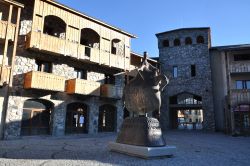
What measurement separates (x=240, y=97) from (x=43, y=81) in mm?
16097

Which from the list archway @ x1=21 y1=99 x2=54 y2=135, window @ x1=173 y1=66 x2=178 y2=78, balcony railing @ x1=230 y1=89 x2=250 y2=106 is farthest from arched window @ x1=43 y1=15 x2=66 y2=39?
balcony railing @ x1=230 y1=89 x2=250 y2=106

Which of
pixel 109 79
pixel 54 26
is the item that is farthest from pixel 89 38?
pixel 109 79

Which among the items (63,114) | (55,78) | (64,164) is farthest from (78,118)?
(64,164)

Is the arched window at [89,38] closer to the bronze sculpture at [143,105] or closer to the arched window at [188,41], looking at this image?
the arched window at [188,41]

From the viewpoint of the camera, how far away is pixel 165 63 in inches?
1036

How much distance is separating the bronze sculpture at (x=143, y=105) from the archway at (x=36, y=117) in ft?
29.1

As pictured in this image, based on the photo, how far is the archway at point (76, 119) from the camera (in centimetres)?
1702

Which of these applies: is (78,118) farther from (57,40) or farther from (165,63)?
(165,63)

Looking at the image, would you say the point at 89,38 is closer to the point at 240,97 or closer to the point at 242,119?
the point at 240,97

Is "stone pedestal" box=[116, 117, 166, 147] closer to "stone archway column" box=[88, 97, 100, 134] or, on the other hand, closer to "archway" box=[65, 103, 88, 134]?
"archway" box=[65, 103, 88, 134]

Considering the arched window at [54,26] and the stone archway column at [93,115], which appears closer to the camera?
the arched window at [54,26]

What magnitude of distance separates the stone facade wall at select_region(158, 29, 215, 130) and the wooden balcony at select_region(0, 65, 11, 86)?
16919 millimetres

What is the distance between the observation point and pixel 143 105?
25.7 ft

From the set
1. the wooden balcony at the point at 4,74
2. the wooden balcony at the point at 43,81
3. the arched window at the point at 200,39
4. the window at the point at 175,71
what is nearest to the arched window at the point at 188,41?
the arched window at the point at 200,39
